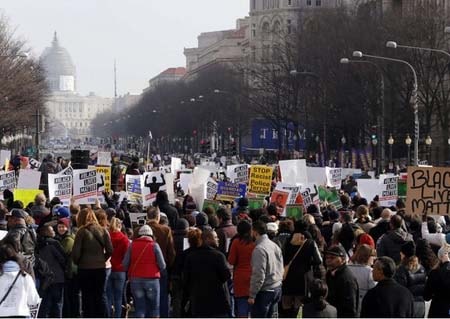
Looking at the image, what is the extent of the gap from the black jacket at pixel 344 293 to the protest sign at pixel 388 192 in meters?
13.4

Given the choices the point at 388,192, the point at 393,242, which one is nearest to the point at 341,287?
the point at 393,242

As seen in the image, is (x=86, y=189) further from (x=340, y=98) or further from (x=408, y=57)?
(x=340, y=98)

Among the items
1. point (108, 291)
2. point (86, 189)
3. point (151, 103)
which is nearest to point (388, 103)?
point (86, 189)

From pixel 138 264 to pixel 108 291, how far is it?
144 cm

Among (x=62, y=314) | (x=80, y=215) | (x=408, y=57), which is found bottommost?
(x=62, y=314)

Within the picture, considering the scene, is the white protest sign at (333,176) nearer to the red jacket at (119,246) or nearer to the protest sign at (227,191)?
the protest sign at (227,191)

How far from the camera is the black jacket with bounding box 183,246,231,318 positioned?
15297mm

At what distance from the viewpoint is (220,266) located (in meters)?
15.3

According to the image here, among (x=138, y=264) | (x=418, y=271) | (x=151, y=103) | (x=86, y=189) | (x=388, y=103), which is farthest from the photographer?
(x=151, y=103)

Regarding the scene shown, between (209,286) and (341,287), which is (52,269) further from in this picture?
(341,287)

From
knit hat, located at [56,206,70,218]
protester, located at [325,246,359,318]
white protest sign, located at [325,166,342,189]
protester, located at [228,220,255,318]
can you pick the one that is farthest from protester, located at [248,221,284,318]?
white protest sign, located at [325,166,342,189]

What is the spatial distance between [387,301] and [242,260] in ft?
13.1

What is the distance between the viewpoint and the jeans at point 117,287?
17.7 meters

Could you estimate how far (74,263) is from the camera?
17.3m
